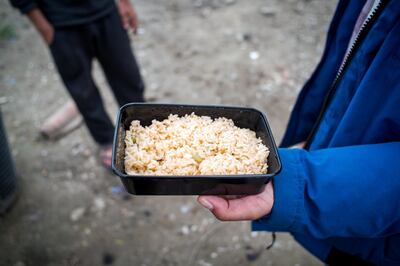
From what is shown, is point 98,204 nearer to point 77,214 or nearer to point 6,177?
point 77,214

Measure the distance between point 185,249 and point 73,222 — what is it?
102 cm

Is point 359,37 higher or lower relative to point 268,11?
higher

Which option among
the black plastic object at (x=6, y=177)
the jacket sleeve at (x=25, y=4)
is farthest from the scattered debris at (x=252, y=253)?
the jacket sleeve at (x=25, y=4)

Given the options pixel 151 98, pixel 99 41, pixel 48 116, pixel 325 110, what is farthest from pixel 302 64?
pixel 48 116

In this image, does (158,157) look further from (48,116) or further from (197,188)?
(48,116)

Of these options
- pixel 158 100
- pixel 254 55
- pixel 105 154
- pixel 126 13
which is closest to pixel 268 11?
pixel 254 55

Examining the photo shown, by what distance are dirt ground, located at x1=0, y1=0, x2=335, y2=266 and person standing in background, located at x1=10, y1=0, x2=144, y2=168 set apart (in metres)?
0.51

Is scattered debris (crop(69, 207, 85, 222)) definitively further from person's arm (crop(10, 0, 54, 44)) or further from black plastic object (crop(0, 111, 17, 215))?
person's arm (crop(10, 0, 54, 44))

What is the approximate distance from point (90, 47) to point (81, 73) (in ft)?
0.78

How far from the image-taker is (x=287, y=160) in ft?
4.08

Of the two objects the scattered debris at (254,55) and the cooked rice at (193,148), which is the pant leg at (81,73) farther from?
the scattered debris at (254,55)

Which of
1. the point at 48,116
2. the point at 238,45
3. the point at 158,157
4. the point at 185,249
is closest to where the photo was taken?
the point at 158,157

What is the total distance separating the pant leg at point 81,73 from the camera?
257 centimetres

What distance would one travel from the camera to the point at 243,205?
4.13 feet
